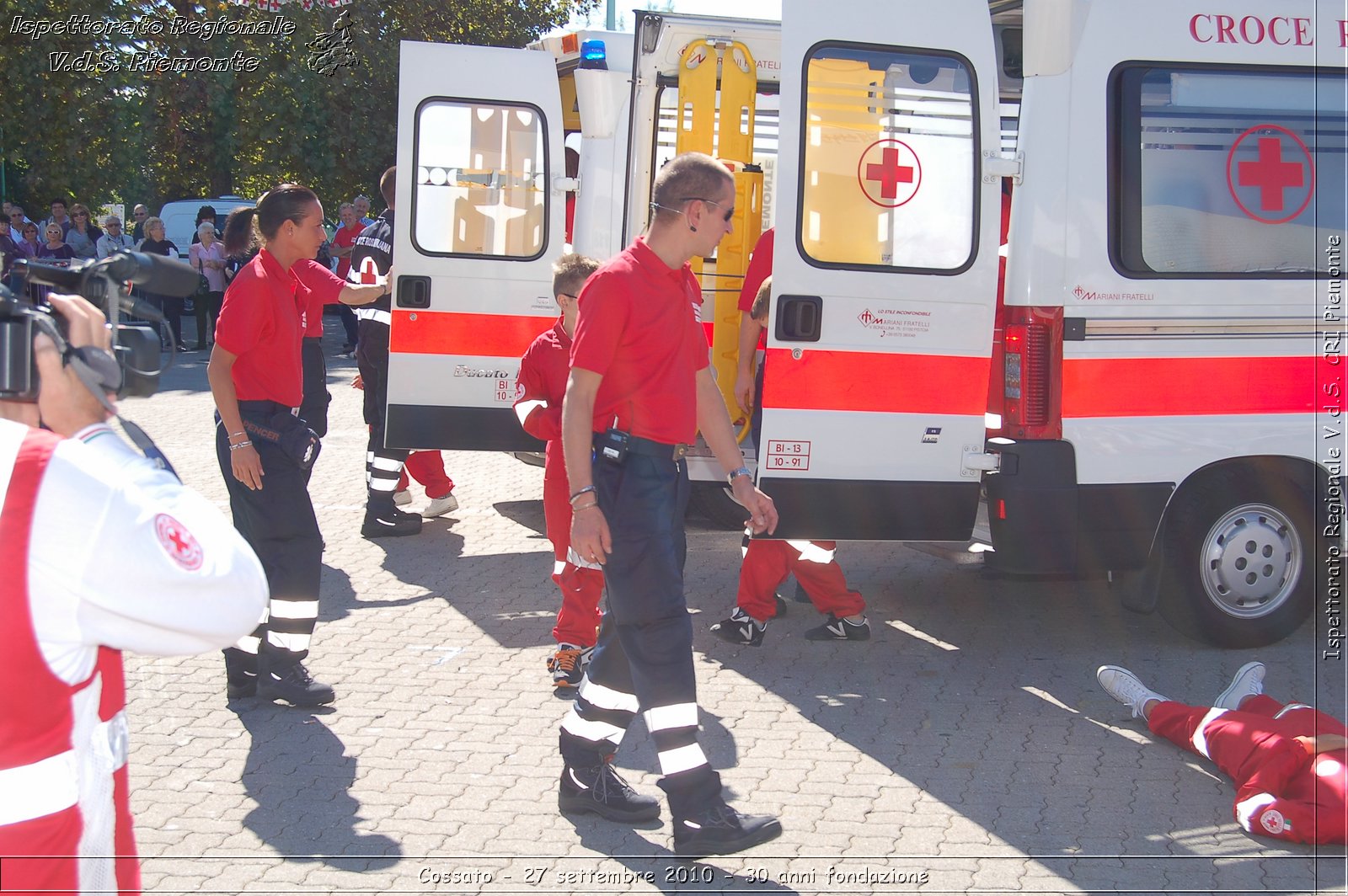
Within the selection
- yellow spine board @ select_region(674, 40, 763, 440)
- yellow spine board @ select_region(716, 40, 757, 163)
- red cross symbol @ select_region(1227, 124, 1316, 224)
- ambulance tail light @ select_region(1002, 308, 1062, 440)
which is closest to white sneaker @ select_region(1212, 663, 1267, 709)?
ambulance tail light @ select_region(1002, 308, 1062, 440)

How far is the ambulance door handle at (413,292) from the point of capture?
23.3ft

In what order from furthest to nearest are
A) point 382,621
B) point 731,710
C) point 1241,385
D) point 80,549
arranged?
point 382,621 → point 1241,385 → point 731,710 → point 80,549

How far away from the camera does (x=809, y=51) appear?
5.06 m

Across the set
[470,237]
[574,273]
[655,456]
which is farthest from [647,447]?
[470,237]

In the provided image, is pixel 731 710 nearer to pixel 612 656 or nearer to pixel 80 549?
pixel 612 656

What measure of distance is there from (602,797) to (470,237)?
163 inches

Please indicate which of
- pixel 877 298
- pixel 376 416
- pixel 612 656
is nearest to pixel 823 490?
pixel 877 298

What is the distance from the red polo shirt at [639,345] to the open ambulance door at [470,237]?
343 centimetres

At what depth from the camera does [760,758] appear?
15.0 ft

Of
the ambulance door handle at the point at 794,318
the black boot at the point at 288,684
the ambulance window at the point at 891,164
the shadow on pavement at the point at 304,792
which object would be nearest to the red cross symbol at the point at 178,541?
the shadow on pavement at the point at 304,792

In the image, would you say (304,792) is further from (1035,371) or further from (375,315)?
(375,315)

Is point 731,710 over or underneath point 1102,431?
underneath

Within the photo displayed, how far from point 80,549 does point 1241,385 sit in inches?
189

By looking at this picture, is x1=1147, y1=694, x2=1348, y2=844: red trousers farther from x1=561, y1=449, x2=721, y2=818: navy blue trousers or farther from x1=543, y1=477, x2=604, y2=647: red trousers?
x1=543, y1=477, x2=604, y2=647: red trousers
